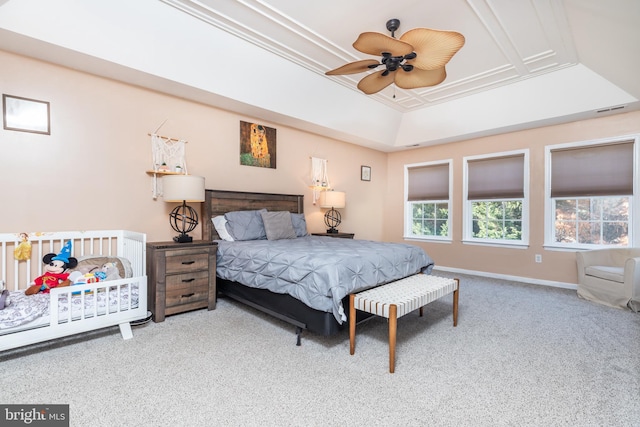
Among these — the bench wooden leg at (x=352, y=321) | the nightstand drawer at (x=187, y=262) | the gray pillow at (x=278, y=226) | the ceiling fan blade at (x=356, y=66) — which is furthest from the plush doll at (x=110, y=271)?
the ceiling fan blade at (x=356, y=66)

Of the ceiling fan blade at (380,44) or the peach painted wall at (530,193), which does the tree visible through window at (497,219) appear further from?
the ceiling fan blade at (380,44)

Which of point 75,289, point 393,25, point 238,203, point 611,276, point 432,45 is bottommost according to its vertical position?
point 611,276

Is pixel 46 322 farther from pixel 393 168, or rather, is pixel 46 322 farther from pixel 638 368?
pixel 393 168

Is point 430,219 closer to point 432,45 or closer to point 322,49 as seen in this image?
point 322,49

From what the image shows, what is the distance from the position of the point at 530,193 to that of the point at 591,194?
0.69 m

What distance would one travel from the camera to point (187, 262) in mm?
2969

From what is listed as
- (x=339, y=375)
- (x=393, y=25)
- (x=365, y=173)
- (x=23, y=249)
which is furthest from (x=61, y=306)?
(x=365, y=173)

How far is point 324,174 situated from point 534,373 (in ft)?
12.6

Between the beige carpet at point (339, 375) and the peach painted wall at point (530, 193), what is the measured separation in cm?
159

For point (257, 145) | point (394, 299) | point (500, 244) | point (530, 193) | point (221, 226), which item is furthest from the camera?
point (500, 244)

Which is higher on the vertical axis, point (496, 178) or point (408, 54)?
point (408, 54)

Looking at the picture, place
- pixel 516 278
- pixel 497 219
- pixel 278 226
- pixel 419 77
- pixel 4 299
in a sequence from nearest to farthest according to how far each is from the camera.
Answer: pixel 4 299, pixel 419 77, pixel 278 226, pixel 516 278, pixel 497 219

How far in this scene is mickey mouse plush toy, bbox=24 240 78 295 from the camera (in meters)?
2.40

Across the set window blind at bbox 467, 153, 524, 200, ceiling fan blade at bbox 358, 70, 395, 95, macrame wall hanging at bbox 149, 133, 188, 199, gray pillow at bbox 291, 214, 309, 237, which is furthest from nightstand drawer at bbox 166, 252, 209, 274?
window blind at bbox 467, 153, 524, 200
